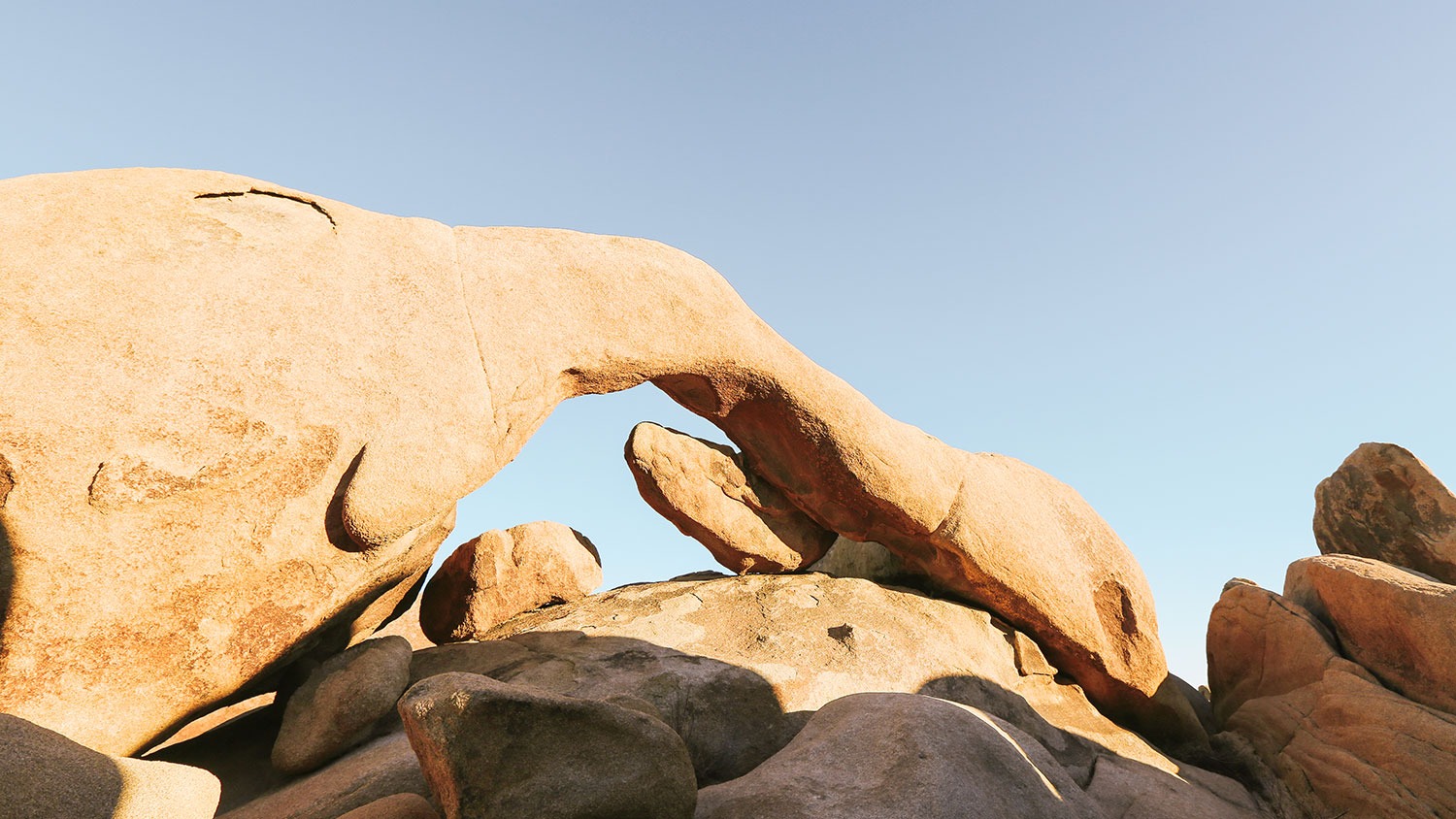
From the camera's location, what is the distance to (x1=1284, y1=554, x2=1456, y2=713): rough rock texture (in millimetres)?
5910

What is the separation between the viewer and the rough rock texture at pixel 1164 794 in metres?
4.96

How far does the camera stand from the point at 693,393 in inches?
233

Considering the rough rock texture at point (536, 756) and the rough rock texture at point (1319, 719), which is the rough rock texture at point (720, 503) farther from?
the rough rock texture at point (1319, 719)

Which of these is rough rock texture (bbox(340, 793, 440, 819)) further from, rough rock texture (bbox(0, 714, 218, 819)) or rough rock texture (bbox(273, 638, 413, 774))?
rough rock texture (bbox(273, 638, 413, 774))

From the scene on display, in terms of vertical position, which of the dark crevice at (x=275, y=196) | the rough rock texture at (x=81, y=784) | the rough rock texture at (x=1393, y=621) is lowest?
the rough rock texture at (x=81, y=784)

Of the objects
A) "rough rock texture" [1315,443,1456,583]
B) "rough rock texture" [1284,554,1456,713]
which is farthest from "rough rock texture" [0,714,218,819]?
"rough rock texture" [1315,443,1456,583]

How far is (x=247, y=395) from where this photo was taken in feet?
13.2

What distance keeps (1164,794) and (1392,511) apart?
4.37 metres

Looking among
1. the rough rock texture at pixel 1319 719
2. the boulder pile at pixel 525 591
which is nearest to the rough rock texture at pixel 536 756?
the boulder pile at pixel 525 591

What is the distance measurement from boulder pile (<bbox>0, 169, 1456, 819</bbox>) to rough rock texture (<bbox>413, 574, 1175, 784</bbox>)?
0.09 ft

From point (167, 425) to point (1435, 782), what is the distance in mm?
7177

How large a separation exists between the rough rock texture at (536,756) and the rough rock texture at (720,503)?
289cm

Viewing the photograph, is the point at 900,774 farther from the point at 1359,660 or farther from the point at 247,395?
the point at 1359,660

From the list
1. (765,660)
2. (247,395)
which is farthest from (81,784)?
(765,660)
